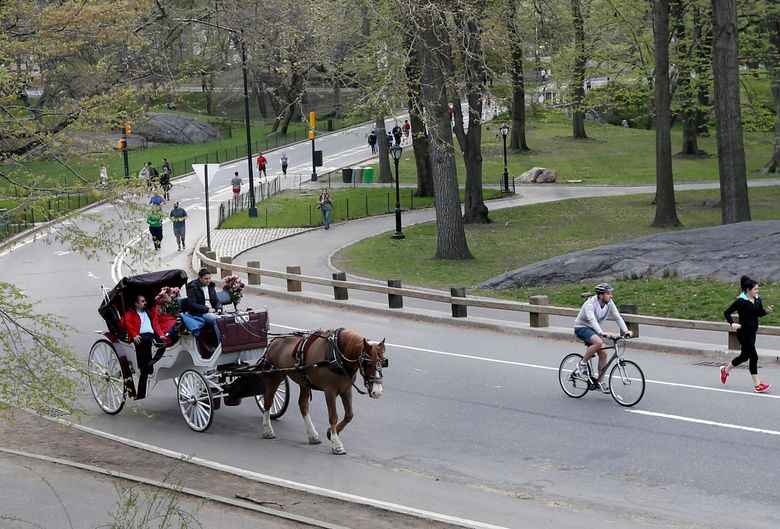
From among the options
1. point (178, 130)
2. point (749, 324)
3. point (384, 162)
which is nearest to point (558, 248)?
point (749, 324)

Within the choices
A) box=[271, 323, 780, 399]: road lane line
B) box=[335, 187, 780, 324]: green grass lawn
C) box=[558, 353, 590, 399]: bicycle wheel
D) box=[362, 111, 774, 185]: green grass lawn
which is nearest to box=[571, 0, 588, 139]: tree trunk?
box=[362, 111, 774, 185]: green grass lawn

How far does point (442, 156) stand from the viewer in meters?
32.2

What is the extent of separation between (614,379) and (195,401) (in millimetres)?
6098

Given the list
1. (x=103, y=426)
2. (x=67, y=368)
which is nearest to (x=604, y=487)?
(x=67, y=368)

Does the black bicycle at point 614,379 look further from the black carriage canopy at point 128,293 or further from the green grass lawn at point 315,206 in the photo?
the green grass lawn at point 315,206

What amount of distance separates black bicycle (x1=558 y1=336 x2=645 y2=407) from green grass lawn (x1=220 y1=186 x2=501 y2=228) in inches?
1173

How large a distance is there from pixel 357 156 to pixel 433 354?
51869mm

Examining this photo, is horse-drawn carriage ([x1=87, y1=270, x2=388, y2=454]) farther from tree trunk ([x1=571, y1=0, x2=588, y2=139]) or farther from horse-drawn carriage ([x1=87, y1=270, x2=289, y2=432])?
tree trunk ([x1=571, y1=0, x2=588, y2=139])

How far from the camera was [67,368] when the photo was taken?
33.3ft

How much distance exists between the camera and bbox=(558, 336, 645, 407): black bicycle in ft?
48.9

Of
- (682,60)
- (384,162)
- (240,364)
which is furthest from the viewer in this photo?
(384,162)

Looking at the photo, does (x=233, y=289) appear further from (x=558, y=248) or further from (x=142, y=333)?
(x=558, y=248)

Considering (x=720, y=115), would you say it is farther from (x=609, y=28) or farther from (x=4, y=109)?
(x=4, y=109)

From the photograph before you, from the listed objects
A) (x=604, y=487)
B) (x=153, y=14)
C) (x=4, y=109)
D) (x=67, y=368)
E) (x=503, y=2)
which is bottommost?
(x=604, y=487)
